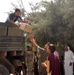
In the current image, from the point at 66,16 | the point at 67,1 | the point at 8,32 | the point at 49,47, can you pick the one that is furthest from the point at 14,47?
the point at 67,1

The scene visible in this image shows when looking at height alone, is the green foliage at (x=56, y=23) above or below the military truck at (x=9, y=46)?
above

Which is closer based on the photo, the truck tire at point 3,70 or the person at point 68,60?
the truck tire at point 3,70

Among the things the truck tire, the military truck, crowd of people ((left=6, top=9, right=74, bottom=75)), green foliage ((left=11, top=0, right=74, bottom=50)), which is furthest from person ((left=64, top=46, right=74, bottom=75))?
the truck tire

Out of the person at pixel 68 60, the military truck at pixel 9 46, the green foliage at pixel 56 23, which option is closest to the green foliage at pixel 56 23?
the green foliage at pixel 56 23

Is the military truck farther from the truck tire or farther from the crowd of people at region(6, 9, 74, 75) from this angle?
the crowd of people at region(6, 9, 74, 75)

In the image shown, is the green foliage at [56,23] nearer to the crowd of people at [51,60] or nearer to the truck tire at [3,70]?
the crowd of people at [51,60]

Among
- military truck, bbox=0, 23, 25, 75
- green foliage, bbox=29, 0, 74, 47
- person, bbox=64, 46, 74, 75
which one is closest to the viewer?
military truck, bbox=0, 23, 25, 75

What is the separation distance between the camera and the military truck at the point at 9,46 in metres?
8.01

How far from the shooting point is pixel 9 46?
8156 millimetres

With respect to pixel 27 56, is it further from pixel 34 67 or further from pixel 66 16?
pixel 66 16

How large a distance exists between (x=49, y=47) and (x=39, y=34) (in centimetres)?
887

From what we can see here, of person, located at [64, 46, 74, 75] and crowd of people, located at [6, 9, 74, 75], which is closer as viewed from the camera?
crowd of people, located at [6, 9, 74, 75]

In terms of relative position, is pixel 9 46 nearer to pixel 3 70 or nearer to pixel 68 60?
pixel 3 70

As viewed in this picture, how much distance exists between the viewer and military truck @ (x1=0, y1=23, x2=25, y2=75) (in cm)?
801
